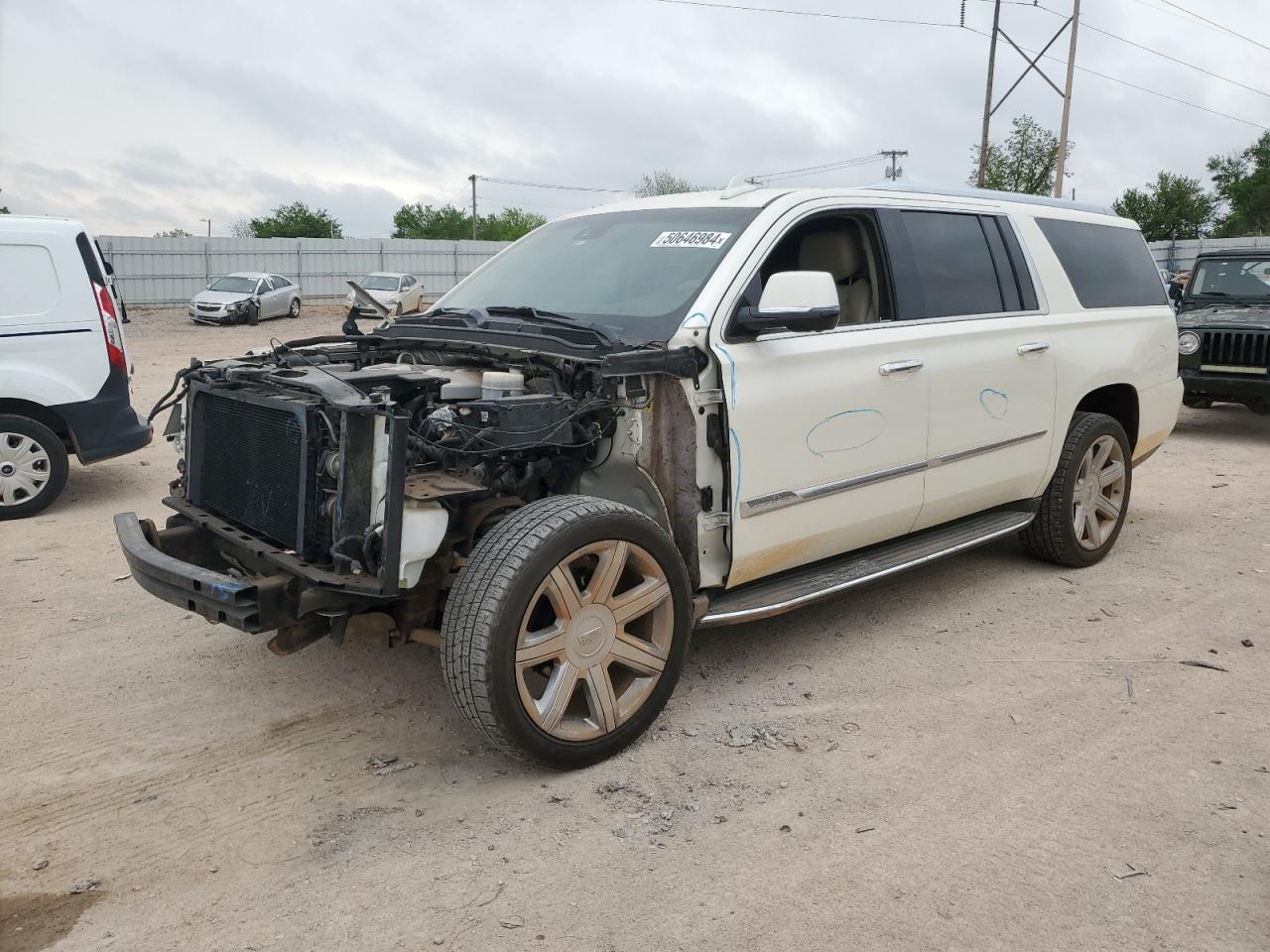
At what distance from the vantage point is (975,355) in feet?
15.3

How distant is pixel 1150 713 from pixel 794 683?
1.33 metres

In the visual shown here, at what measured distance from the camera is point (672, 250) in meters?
4.23

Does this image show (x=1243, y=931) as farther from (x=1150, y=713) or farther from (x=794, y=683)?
(x=794, y=683)

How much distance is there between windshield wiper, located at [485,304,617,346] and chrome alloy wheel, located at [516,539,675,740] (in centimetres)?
83

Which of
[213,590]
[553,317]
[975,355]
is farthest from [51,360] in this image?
[975,355]

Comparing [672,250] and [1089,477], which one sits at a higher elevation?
[672,250]

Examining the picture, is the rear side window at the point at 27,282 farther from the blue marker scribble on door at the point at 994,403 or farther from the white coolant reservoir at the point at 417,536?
the blue marker scribble on door at the point at 994,403

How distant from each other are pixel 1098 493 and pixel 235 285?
80.3 ft

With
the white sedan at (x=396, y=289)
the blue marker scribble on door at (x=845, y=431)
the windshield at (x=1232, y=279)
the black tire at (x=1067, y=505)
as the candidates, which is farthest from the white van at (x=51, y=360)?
the white sedan at (x=396, y=289)

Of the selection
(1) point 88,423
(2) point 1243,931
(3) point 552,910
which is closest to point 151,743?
(3) point 552,910

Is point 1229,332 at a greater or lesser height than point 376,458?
greater

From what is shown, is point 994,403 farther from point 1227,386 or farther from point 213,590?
point 1227,386

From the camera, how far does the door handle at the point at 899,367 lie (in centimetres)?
424

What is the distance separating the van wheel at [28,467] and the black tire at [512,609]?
5137 mm
